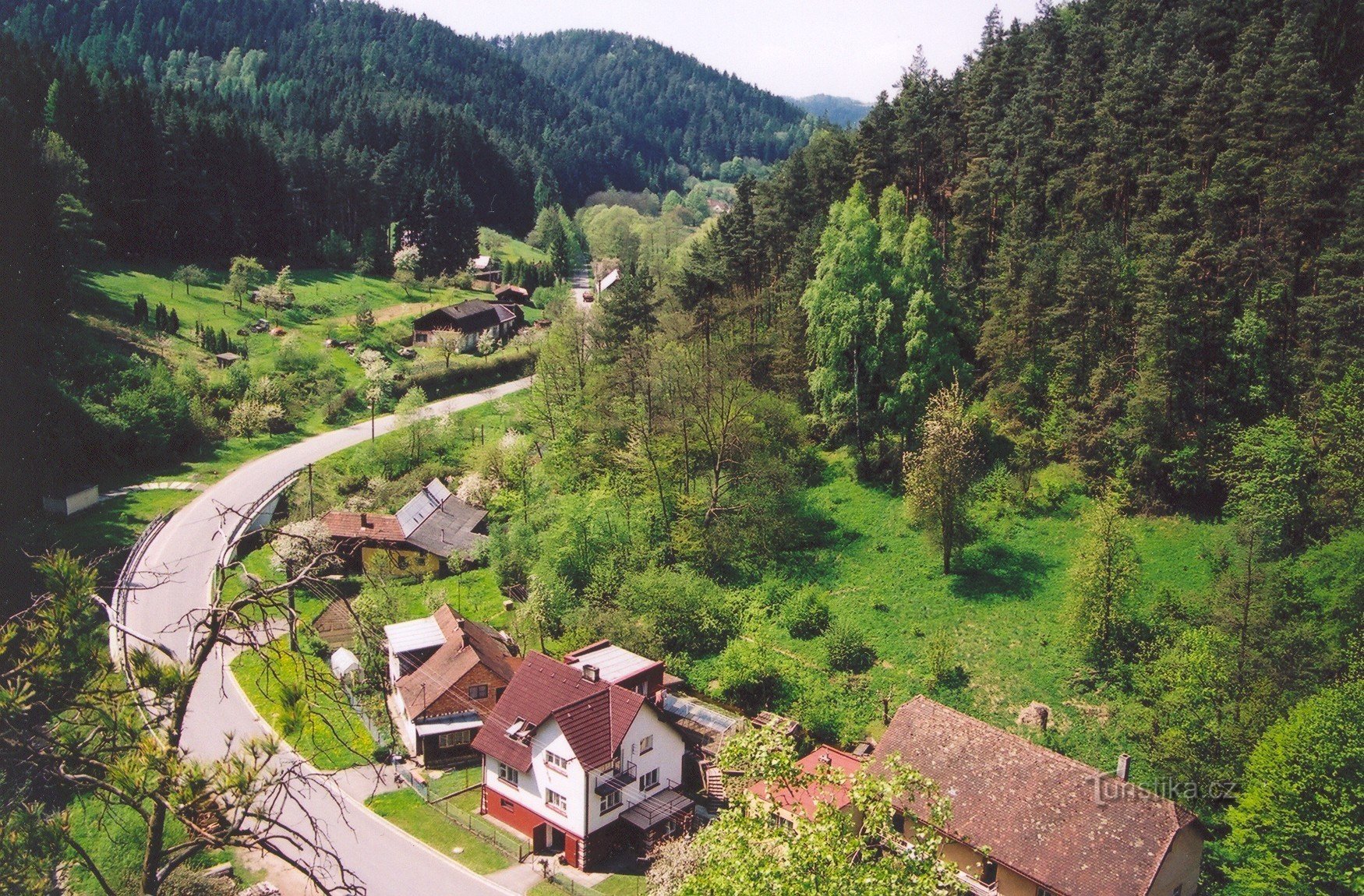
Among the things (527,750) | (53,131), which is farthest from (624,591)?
(53,131)

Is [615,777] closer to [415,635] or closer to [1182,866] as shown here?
[415,635]

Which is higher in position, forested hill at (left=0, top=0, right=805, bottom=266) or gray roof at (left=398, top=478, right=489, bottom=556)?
forested hill at (left=0, top=0, right=805, bottom=266)

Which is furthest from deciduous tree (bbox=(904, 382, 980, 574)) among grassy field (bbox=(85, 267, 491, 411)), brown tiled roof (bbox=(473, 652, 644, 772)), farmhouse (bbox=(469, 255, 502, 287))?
farmhouse (bbox=(469, 255, 502, 287))

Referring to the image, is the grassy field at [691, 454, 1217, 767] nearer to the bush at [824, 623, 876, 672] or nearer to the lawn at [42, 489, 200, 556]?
the bush at [824, 623, 876, 672]

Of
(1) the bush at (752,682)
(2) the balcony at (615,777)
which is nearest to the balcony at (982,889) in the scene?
(1) the bush at (752,682)

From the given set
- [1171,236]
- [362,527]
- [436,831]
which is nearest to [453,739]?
[436,831]

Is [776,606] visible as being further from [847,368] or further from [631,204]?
[631,204]
